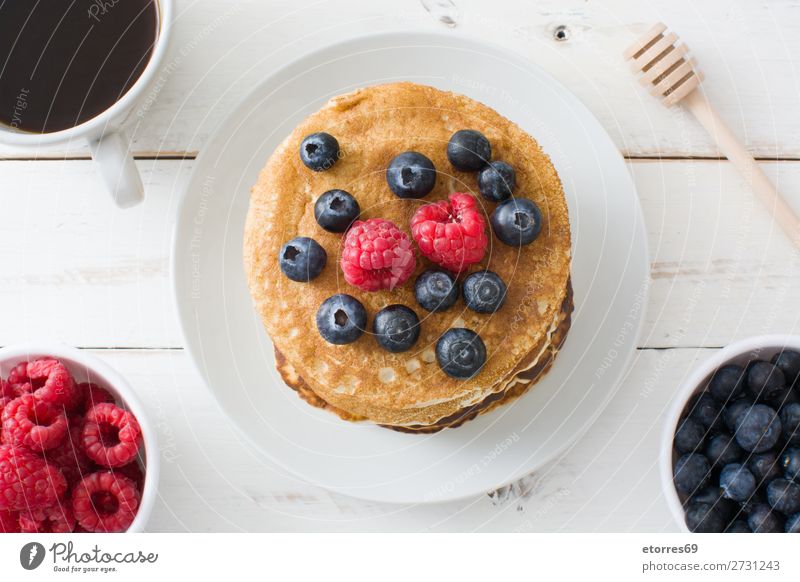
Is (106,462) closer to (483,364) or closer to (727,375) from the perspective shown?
(483,364)

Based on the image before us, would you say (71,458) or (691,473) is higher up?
(71,458)

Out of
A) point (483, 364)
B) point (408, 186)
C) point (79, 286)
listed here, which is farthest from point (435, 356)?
point (79, 286)

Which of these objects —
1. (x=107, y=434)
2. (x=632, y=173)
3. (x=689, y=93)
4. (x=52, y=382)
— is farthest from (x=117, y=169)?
(x=689, y=93)

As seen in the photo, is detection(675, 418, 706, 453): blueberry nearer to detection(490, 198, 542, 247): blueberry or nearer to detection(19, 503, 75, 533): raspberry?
detection(490, 198, 542, 247): blueberry

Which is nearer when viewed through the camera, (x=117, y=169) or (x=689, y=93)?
(x=117, y=169)

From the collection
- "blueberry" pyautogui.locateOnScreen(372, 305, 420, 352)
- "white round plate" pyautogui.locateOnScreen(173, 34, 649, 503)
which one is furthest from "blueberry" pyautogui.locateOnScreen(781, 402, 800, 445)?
"blueberry" pyautogui.locateOnScreen(372, 305, 420, 352)

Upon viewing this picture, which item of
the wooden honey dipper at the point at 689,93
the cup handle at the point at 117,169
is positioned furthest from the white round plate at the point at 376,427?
the wooden honey dipper at the point at 689,93

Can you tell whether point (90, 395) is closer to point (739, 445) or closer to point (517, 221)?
point (517, 221)
